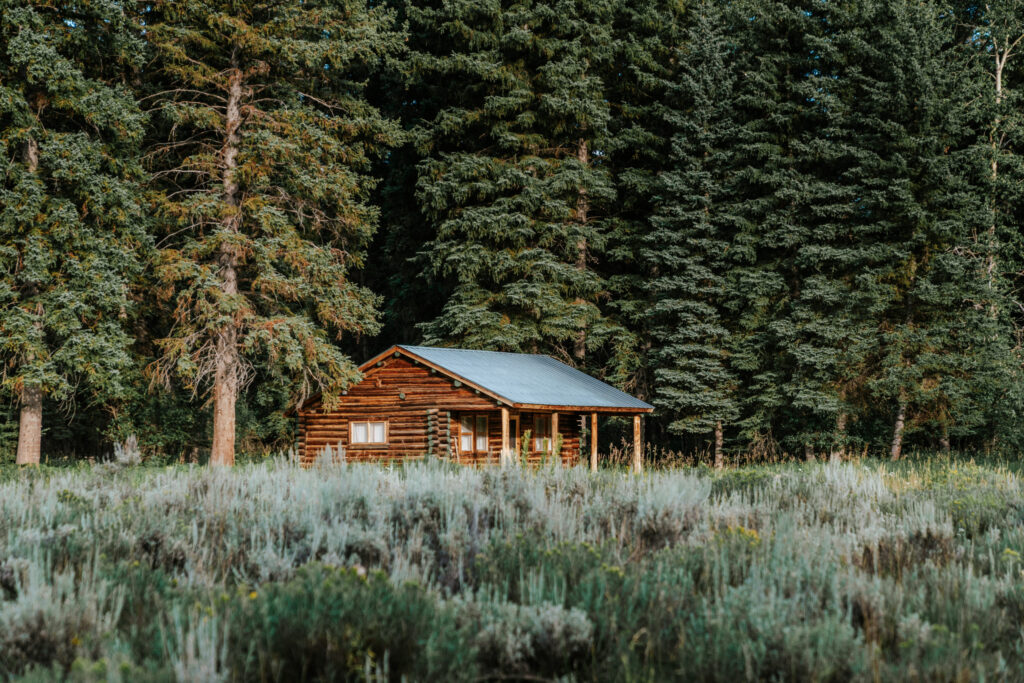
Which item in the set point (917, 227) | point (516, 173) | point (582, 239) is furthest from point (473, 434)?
point (917, 227)

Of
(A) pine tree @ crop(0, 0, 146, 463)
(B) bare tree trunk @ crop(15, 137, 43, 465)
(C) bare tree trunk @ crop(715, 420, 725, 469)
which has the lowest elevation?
(C) bare tree trunk @ crop(715, 420, 725, 469)

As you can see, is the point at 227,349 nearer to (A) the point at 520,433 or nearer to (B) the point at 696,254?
(A) the point at 520,433

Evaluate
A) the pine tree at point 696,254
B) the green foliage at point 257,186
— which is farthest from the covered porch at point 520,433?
the green foliage at point 257,186

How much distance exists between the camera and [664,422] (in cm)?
3484

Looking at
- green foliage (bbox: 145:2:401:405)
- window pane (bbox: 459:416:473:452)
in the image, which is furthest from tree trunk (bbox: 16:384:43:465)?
window pane (bbox: 459:416:473:452)

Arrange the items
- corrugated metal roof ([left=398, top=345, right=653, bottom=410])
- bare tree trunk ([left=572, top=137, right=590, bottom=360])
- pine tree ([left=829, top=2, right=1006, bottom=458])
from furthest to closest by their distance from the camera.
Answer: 1. bare tree trunk ([left=572, top=137, right=590, bottom=360])
2. pine tree ([left=829, top=2, right=1006, bottom=458])
3. corrugated metal roof ([left=398, top=345, right=653, bottom=410])

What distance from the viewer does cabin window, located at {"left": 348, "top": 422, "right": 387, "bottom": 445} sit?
2653cm

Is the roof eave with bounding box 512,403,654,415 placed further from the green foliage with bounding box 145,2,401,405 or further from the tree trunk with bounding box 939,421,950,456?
the tree trunk with bounding box 939,421,950,456

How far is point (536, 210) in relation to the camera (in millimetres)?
32969

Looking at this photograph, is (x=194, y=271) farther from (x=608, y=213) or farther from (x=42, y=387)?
(x=608, y=213)

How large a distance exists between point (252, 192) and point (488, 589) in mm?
23149

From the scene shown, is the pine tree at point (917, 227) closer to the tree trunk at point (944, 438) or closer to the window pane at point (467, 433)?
the tree trunk at point (944, 438)

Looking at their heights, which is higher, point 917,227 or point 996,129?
point 996,129

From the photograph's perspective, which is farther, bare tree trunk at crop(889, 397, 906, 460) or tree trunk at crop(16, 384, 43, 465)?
bare tree trunk at crop(889, 397, 906, 460)
